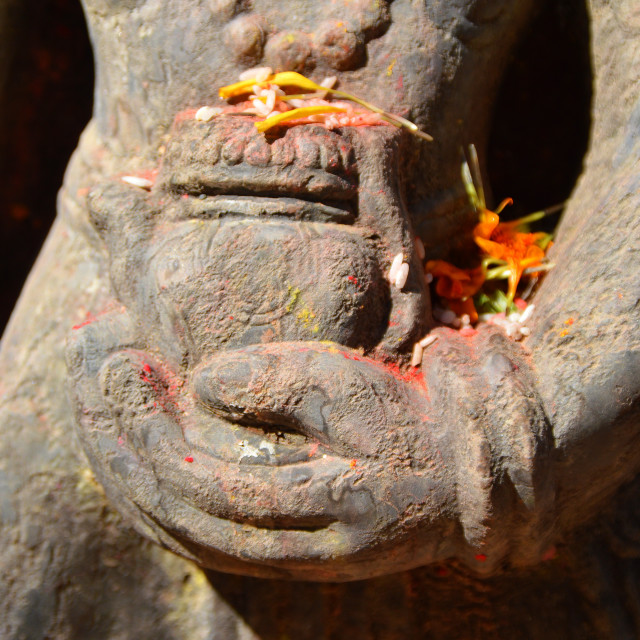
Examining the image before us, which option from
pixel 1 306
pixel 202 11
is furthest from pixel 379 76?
pixel 1 306

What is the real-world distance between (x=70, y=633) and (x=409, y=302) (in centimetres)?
74

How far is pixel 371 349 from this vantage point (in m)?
0.93

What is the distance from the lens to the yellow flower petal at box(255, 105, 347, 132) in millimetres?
914

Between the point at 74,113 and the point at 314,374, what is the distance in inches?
42.5

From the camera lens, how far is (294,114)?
932 mm

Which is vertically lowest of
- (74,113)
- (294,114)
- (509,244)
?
(74,113)

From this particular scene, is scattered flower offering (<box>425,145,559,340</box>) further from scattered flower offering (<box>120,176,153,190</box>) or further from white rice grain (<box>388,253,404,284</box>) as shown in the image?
scattered flower offering (<box>120,176,153,190</box>)

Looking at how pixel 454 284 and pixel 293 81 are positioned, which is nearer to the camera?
pixel 293 81

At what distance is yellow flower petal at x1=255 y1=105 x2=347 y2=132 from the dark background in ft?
1.34

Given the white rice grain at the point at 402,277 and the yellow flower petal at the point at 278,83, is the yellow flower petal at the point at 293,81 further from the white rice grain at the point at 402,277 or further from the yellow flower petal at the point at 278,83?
the white rice grain at the point at 402,277

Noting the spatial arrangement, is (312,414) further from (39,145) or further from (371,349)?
(39,145)

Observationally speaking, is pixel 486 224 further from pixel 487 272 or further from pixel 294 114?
pixel 294 114

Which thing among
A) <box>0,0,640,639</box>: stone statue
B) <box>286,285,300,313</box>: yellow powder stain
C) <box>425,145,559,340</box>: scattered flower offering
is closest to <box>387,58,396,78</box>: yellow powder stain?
<box>0,0,640,639</box>: stone statue

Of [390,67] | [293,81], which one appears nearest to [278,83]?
[293,81]
